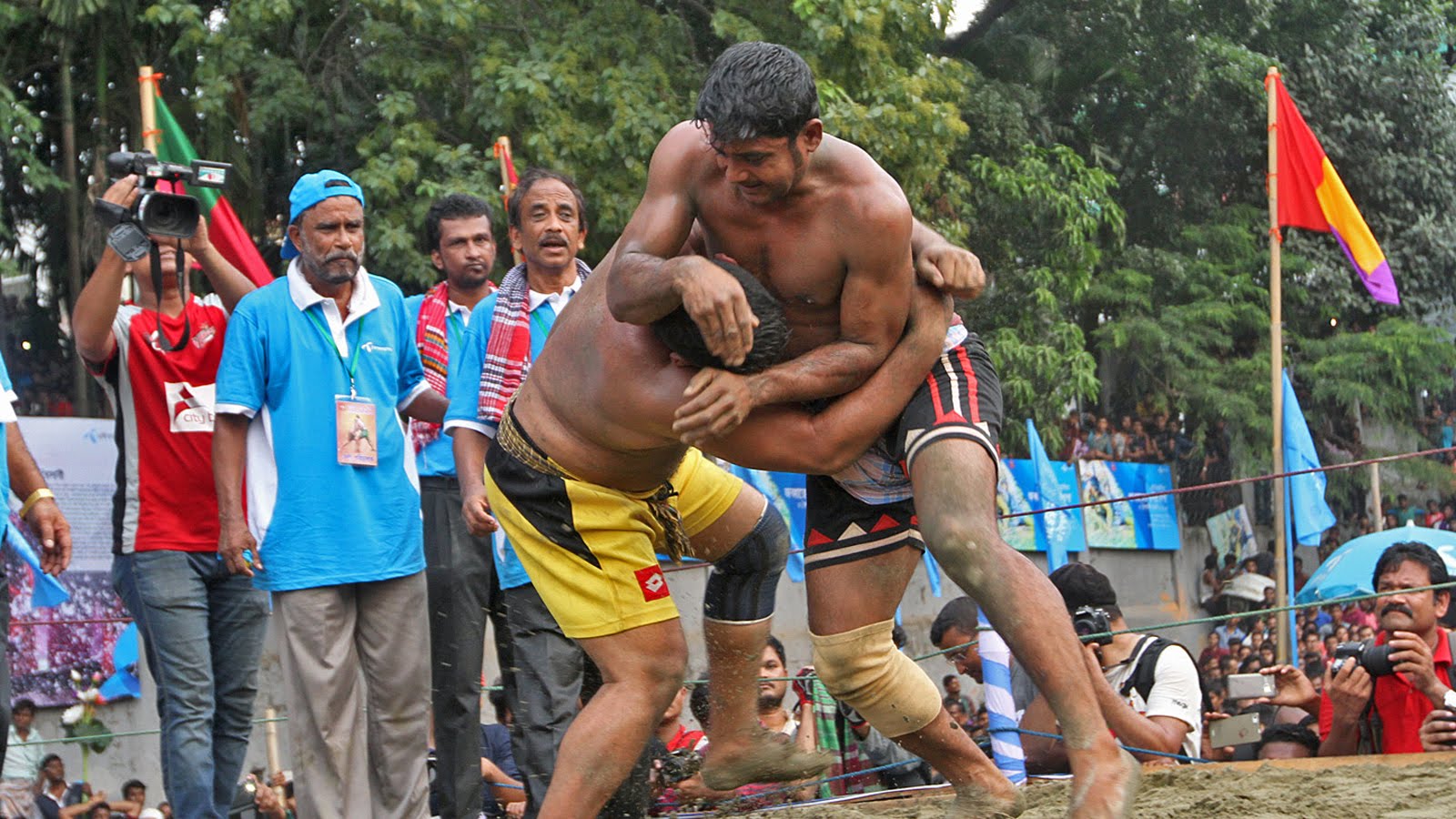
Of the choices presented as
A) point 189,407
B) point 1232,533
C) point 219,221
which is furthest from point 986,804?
point 1232,533

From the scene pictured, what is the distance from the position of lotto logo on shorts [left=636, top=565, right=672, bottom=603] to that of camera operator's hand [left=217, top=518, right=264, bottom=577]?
1496mm

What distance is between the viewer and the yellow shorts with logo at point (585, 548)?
3.92 m

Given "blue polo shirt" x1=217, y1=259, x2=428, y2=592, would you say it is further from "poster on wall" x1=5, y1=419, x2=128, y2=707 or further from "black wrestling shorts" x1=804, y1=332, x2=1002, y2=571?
"poster on wall" x1=5, y1=419, x2=128, y2=707

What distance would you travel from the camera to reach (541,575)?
13.3ft

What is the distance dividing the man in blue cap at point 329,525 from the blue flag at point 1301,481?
7512mm

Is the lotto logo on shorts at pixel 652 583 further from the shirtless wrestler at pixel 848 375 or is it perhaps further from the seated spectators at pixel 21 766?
the seated spectators at pixel 21 766

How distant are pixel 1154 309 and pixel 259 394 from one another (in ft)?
43.8

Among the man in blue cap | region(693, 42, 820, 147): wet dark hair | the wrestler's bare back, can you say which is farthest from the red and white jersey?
region(693, 42, 820, 147): wet dark hair

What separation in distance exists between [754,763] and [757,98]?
1.80 meters

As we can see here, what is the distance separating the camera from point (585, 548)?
396 centimetres

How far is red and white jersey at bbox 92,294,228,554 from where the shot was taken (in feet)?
16.7

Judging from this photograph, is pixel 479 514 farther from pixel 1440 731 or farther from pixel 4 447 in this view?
pixel 1440 731

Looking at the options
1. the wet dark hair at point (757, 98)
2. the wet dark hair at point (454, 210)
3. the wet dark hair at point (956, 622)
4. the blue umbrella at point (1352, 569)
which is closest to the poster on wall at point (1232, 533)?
the blue umbrella at point (1352, 569)

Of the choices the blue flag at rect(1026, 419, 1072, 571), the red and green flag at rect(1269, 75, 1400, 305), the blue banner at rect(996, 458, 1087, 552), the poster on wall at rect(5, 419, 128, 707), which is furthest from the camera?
the blue banner at rect(996, 458, 1087, 552)
